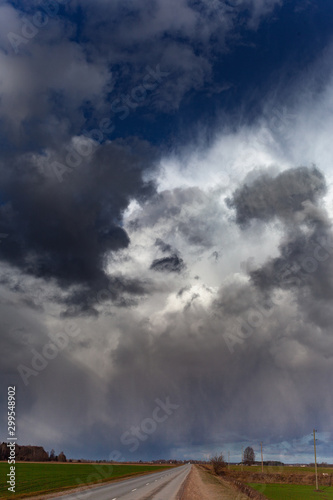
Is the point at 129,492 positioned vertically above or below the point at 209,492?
above

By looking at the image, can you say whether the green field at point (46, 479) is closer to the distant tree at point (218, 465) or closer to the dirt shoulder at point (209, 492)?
the dirt shoulder at point (209, 492)

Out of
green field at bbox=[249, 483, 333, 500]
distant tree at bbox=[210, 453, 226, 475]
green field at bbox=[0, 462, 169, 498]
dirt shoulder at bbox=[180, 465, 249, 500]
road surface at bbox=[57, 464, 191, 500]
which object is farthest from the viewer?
distant tree at bbox=[210, 453, 226, 475]

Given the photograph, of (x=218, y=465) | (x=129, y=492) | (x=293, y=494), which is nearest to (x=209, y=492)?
(x=129, y=492)

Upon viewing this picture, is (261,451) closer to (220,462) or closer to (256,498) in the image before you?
(220,462)

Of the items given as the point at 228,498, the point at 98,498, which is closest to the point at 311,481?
the point at 228,498

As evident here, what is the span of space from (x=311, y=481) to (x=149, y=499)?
253 ft

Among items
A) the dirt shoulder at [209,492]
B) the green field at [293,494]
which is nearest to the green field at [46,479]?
the dirt shoulder at [209,492]

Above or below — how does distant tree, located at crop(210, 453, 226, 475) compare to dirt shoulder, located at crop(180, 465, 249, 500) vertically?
below

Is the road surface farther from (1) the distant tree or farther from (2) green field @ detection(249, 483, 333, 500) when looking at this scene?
(1) the distant tree

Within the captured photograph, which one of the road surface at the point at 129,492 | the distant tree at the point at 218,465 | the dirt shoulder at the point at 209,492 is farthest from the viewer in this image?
the distant tree at the point at 218,465

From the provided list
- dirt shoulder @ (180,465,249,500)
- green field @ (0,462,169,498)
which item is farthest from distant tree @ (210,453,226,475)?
dirt shoulder @ (180,465,249,500)

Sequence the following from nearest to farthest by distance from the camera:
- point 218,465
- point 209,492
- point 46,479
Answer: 1. point 209,492
2. point 46,479
3. point 218,465

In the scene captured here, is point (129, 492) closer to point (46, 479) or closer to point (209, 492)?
point (209, 492)

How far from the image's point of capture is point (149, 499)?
107 ft
